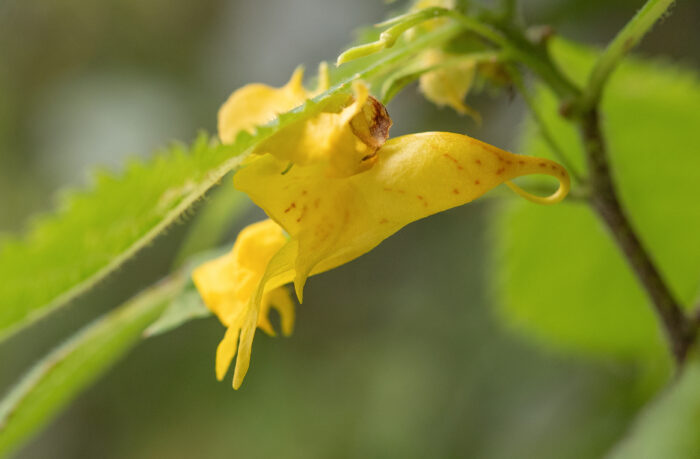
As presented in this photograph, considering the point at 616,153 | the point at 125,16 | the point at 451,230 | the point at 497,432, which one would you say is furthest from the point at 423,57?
the point at 125,16

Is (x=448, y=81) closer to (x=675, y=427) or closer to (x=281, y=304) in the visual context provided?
(x=281, y=304)

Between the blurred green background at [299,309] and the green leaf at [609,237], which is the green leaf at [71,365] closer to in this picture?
the green leaf at [609,237]

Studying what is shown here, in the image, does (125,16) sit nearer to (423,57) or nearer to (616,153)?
(616,153)

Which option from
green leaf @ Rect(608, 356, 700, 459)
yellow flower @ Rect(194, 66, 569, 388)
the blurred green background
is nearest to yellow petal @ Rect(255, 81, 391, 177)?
yellow flower @ Rect(194, 66, 569, 388)

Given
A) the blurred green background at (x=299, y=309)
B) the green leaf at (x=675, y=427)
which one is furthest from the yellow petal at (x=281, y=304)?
the blurred green background at (x=299, y=309)

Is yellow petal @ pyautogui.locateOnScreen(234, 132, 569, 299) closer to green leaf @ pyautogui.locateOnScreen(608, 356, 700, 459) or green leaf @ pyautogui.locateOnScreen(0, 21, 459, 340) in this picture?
green leaf @ pyautogui.locateOnScreen(0, 21, 459, 340)
